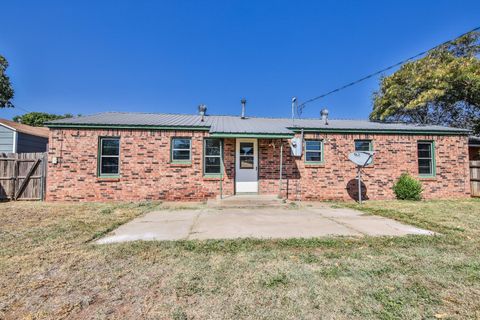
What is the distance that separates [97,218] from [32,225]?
128cm

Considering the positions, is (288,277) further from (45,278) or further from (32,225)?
(32,225)

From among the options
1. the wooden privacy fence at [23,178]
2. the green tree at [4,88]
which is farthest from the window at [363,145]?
the green tree at [4,88]

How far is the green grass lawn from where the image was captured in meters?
2.29

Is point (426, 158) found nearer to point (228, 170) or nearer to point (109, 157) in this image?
point (228, 170)

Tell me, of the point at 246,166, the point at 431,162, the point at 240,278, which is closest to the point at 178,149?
the point at 246,166

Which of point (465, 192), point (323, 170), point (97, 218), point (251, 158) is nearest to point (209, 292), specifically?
point (97, 218)

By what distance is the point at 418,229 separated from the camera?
5258 mm

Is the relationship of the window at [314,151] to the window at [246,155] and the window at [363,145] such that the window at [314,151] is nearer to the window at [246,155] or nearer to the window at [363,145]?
the window at [363,145]

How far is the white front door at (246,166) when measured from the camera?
991 centimetres

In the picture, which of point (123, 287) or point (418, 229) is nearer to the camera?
point (123, 287)

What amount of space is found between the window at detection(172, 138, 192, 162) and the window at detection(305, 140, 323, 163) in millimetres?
5050

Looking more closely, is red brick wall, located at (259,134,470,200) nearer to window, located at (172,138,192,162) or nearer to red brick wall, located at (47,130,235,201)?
red brick wall, located at (47,130,235,201)

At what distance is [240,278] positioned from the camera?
2.92 meters

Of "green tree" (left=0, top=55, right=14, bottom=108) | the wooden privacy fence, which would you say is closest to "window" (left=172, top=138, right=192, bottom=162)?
the wooden privacy fence
